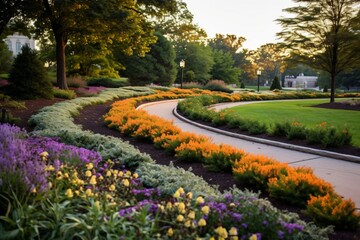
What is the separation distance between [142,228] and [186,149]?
3546mm

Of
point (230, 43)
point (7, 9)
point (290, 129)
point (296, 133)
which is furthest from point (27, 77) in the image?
point (230, 43)

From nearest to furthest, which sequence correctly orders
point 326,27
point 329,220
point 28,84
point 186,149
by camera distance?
point 329,220 < point 186,149 < point 28,84 < point 326,27

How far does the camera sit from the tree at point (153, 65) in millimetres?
39062

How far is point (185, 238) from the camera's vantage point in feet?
7.22

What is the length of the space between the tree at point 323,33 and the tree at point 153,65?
65.1ft

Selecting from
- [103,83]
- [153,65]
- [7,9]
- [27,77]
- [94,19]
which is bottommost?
[27,77]

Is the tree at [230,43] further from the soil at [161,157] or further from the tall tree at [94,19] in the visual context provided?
the soil at [161,157]

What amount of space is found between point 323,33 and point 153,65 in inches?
896

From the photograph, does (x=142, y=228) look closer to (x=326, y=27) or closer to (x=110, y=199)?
(x=110, y=199)

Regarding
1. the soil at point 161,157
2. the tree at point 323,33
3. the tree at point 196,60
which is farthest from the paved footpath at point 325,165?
the tree at point 196,60

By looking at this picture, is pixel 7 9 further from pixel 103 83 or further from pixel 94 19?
pixel 103 83

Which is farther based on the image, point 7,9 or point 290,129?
point 7,9

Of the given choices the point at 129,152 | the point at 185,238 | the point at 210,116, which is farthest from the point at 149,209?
the point at 210,116

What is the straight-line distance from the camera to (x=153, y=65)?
1575 inches
